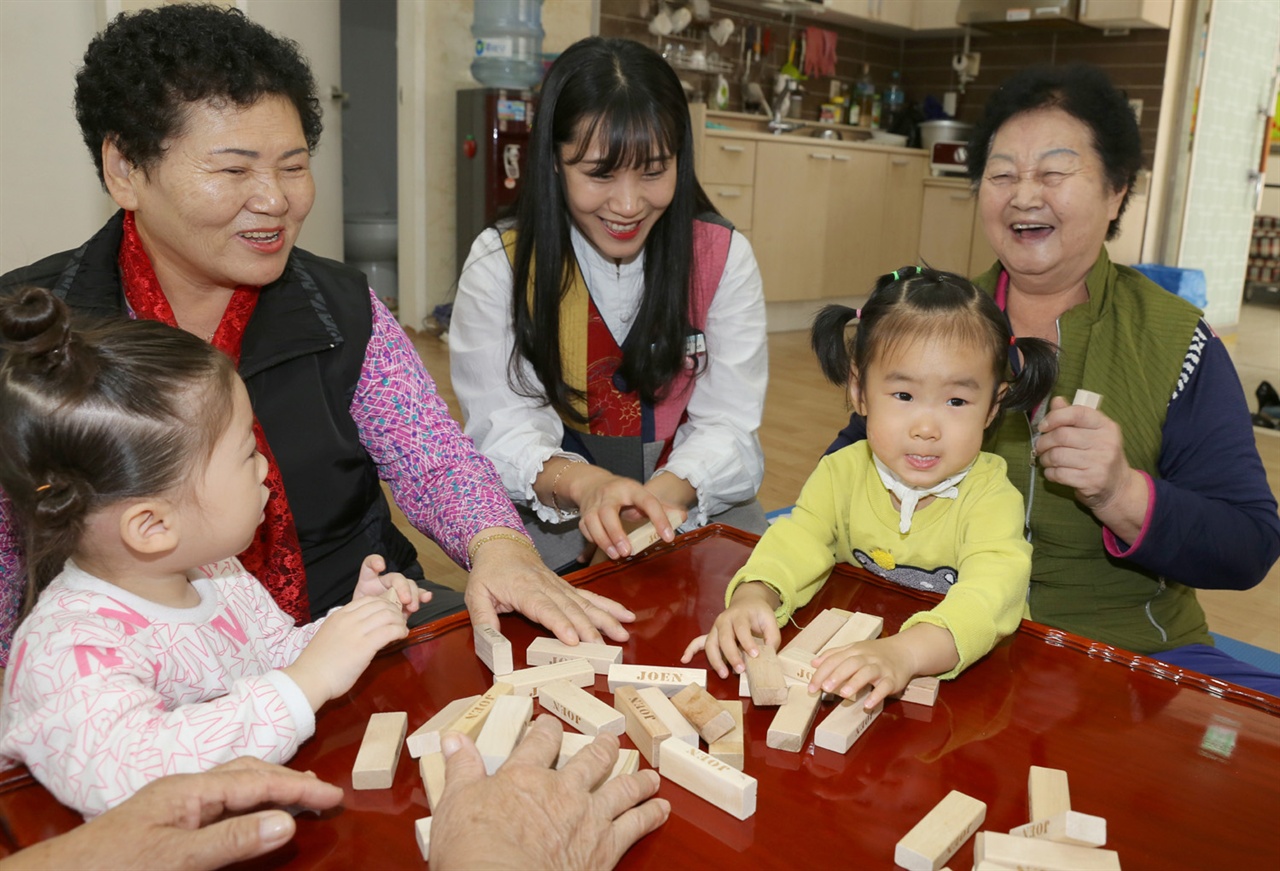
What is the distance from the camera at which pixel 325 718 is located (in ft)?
3.11

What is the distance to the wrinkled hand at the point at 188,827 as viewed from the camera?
28.0 inches

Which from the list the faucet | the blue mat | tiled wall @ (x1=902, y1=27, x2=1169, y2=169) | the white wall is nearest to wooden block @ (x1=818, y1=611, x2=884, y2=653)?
the blue mat

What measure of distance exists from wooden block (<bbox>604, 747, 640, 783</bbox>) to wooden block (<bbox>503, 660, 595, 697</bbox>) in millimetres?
137

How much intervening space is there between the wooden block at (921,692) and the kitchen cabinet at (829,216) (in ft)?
17.7

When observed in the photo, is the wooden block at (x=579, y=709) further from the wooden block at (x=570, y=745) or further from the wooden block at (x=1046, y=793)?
the wooden block at (x=1046, y=793)

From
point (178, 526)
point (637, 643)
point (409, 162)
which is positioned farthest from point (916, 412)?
point (409, 162)

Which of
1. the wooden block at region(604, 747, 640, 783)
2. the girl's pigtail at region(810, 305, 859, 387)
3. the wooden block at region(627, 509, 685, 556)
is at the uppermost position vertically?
the girl's pigtail at region(810, 305, 859, 387)

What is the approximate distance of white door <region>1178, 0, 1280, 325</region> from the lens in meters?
6.74

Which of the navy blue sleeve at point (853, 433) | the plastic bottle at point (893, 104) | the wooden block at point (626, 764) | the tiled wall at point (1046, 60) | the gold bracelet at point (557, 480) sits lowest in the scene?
the gold bracelet at point (557, 480)

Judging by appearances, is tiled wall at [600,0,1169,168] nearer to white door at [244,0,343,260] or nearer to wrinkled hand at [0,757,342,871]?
white door at [244,0,343,260]

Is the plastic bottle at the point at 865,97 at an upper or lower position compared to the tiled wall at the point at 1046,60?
lower

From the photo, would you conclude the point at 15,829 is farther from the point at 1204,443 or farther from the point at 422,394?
the point at 1204,443

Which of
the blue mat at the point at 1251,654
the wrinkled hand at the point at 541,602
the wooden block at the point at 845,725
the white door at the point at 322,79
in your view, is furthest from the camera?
the white door at the point at 322,79

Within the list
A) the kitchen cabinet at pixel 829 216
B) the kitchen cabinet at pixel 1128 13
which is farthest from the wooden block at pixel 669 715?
the kitchen cabinet at pixel 1128 13
